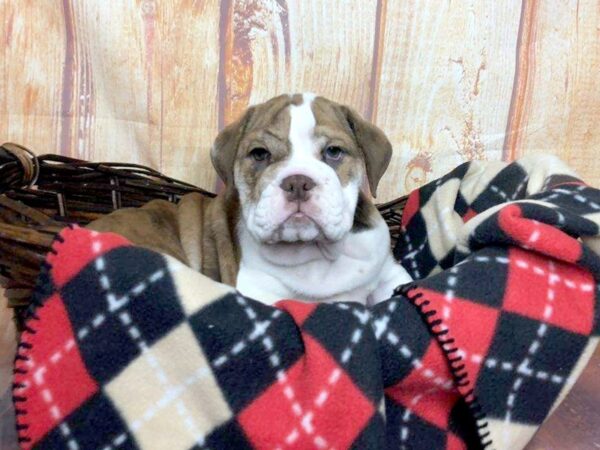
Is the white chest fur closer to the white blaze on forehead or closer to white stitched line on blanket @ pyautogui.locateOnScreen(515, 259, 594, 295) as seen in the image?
the white blaze on forehead

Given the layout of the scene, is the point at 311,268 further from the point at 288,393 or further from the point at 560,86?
the point at 560,86

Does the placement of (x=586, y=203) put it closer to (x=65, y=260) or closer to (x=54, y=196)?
(x=65, y=260)

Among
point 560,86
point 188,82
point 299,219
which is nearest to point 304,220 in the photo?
point 299,219

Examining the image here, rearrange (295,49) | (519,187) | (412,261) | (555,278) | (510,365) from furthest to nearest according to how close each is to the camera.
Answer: (295,49)
(412,261)
(519,187)
(555,278)
(510,365)

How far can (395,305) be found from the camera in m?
1.28

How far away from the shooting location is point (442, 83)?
2.64 metres

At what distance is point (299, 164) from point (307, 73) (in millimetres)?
953

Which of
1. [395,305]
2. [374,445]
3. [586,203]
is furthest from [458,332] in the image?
[586,203]

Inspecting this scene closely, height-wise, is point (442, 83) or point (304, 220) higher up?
point (442, 83)

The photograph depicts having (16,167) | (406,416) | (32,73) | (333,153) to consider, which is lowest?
(406,416)

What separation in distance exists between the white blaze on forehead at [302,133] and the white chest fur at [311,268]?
31 centimetres

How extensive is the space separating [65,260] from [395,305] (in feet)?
2.28

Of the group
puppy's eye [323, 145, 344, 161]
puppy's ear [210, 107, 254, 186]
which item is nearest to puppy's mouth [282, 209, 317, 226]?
puppy's eye [323, 145, 344, 161]

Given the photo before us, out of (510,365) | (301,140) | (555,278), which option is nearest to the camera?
(510,365)
